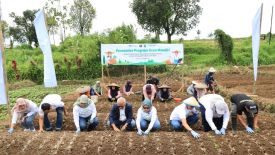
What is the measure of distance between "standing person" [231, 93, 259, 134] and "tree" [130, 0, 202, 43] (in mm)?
31684

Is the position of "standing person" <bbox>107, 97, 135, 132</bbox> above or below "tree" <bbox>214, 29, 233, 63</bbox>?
below

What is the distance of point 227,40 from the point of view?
32.6 m

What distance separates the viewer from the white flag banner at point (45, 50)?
12398 mm

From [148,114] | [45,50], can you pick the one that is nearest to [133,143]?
[148,114]

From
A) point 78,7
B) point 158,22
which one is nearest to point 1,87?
point 78,7

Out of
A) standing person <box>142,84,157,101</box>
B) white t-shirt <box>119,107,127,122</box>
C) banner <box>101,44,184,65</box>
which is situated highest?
banner <box>101,44,184,65</box>

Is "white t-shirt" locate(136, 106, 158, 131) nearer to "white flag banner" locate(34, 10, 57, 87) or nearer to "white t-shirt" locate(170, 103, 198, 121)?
"white t-shirt" locate(170, 103, 198, 121)

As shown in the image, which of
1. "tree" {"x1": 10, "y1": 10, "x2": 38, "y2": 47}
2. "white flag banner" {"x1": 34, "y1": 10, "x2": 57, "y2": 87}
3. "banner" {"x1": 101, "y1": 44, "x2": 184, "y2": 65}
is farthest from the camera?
"tree" {"x1": 10, "y1": 10, "x2": 38, "y2": 47}

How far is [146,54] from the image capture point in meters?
18.2

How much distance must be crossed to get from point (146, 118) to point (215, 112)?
1.48 m

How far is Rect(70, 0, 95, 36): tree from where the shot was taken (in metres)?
38.1

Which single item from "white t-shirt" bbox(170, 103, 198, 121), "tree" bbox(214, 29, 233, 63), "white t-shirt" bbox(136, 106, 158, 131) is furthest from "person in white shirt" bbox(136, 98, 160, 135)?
"tree" bbox(214, 29, 233, 63)

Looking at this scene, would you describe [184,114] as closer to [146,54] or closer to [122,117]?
[122,117]

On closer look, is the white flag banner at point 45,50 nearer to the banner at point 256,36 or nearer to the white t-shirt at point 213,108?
the white t-shirt at point 213,108
